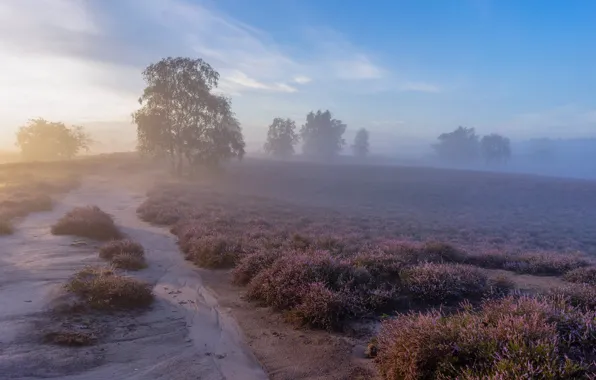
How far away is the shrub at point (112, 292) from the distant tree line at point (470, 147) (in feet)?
479

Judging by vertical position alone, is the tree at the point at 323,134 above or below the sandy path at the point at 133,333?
above

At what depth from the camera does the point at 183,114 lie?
4975 cm

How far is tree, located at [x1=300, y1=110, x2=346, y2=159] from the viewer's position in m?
123

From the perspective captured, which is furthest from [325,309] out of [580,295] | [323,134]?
[323,134]

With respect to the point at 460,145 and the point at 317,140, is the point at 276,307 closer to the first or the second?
the point at 317,140

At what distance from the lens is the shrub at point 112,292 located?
869 cm

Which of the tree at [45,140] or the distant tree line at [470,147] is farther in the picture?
the distant tree line at [470,147]

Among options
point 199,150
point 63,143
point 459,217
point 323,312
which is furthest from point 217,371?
point 63,143

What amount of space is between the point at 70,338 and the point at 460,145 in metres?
156

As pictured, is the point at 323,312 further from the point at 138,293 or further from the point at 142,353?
the point at 138,293

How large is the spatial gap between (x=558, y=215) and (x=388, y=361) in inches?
2154

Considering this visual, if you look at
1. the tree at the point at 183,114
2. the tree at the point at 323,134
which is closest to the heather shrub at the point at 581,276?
the tree at the point at 183,114

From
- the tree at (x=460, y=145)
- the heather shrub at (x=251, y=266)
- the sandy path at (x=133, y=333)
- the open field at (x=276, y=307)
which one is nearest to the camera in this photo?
the open field at (x=276, y=307)

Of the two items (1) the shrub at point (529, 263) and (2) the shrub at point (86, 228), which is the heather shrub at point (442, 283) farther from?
(2) the shrub at point (86, 228)
